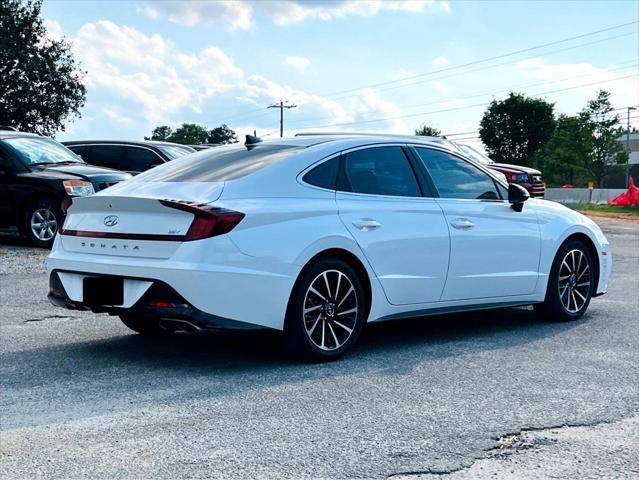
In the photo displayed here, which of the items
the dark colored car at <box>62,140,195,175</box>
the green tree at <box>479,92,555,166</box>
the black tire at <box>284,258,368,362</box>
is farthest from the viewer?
the green tree at <box>479,92,555,166</box>

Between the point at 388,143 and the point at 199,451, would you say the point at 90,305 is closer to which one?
the point at 199,451

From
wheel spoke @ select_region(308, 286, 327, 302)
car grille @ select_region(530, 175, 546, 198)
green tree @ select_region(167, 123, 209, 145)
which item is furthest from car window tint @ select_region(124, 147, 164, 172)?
green tree @ select_region(167, 123, 209, 145)

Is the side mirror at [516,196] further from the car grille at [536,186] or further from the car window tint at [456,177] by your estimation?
the car grille at [536,186]

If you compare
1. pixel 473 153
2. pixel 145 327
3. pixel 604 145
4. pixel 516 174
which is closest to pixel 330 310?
pixel 145 327

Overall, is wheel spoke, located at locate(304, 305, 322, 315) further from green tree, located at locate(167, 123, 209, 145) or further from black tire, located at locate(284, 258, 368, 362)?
green tree, located at locate(167, 123, 209, 145)

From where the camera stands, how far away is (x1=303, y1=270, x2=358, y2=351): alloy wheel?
5852mm

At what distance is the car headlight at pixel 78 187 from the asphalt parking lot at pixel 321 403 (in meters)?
6.10

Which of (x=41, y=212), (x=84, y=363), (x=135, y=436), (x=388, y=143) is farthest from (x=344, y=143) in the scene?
(x=41, y=212)

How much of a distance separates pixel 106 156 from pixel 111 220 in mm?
11379

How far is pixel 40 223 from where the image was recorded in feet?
45.2

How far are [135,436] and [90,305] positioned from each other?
1.73 metres

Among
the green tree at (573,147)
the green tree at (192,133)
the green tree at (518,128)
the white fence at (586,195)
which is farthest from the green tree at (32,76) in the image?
the green tree at (192,133)

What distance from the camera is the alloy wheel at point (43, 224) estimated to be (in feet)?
45.0

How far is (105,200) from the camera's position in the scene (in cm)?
586
